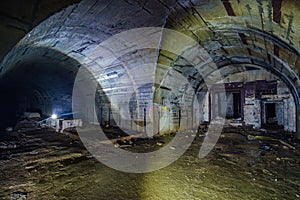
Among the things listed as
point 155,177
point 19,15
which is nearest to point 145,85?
point 155,177

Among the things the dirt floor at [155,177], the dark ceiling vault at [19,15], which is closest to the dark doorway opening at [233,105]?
the dirt floor at [155,177]

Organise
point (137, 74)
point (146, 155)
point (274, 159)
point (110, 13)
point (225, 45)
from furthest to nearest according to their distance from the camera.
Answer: point (137, 74)
point (225, 45)
point (146, 155)
point (274, 159)
point (110, 13)

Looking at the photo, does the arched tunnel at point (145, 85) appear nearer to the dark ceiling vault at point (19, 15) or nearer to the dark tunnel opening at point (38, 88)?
the dark ceiling vault at point (19, 15)

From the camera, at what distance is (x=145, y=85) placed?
235 inches

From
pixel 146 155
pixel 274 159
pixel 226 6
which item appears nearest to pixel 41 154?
pixel 146 155

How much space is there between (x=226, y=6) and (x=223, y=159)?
3165 mm

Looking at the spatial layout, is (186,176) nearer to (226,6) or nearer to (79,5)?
(226,6)

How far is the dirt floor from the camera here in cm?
240

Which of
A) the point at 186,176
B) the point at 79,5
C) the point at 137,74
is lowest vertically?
the point at 186,176

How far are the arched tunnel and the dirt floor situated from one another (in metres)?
0.02

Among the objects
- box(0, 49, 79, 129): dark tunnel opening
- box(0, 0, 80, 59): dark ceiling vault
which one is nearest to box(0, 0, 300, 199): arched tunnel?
box(0, 0, 80, 59): dark ceiling vault

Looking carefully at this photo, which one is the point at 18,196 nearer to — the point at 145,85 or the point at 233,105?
the point at 145,85

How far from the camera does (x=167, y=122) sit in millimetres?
6773

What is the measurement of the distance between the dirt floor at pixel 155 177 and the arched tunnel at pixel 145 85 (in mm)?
22
